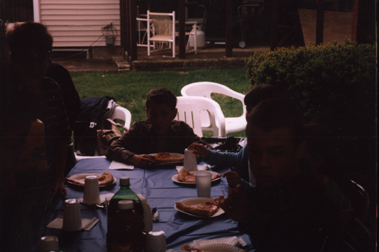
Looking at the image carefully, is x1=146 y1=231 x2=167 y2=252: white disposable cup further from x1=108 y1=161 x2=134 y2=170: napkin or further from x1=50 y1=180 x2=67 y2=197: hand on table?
x1=108 y1=161 x2=134 y2=170: napkin

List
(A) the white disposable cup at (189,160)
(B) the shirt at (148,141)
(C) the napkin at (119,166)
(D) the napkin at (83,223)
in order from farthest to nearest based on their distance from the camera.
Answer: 1. (B) the shirt at (148,141)
2. (C) the napkin at (119,166)
3. (A) the white disposable cup at (189,160)
4. (D) the napkin at (83,223)

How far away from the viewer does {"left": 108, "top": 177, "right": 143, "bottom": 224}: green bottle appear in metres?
1.13

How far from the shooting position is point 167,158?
84.9 inches

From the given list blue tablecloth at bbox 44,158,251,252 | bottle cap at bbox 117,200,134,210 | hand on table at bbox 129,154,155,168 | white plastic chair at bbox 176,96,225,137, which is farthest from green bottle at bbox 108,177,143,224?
white plastic chair at bbox 176,96,225,137

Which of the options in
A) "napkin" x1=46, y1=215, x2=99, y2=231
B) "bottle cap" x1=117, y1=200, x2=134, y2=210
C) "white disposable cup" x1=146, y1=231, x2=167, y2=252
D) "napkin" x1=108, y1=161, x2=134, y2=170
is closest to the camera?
"bottle cap" x1=117, y1=200, x2=134, y2=210

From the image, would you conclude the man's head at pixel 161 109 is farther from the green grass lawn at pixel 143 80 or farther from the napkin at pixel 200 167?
the napkin at pixel 200 167

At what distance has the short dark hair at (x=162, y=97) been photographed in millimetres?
2021

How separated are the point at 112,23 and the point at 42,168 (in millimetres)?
605

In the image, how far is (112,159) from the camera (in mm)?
2238

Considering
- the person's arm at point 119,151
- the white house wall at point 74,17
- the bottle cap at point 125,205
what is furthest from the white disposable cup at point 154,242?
the person's arm at point 119,151

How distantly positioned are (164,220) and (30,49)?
2.45 feet

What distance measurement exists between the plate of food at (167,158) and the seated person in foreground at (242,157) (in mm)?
158

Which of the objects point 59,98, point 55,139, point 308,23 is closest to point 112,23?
point 59,98

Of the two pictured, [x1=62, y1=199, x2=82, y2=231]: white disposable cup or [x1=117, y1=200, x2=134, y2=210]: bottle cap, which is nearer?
[x1=117, y1=200, x2=134, y2=210]: bottle cap
